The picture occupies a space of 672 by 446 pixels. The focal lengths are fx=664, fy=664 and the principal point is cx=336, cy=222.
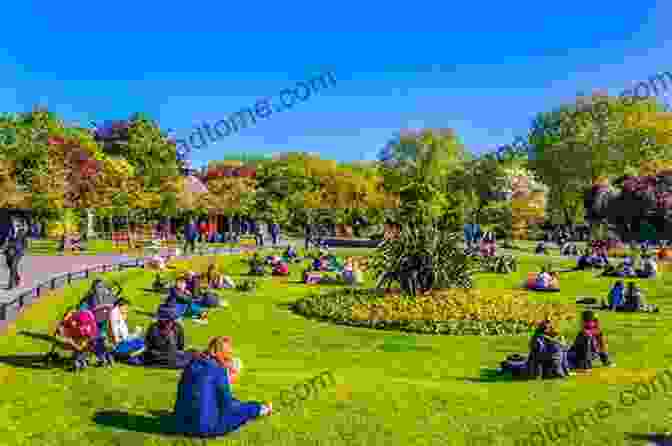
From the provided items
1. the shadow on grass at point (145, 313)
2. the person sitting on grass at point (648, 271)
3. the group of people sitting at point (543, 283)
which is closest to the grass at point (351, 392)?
the shadow on grass at point (145, 313)

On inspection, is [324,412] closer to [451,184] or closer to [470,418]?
[470,418]

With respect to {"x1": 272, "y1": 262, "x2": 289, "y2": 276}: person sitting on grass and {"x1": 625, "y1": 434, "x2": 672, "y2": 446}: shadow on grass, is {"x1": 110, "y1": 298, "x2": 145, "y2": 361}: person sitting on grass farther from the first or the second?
{"x1": 272, "y1": 262, "x2": 289, "y2": 276}: person sitting on grass

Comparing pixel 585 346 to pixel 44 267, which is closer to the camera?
pixel 585 346

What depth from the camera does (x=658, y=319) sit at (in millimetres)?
20891

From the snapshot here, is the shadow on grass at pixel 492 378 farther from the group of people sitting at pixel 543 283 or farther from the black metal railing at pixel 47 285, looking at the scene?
the group of people sitting at pixel 543 283

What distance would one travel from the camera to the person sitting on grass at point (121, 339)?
42.3 feet

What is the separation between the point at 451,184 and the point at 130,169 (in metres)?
41.6

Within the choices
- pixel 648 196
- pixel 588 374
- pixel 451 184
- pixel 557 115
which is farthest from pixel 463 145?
pixel 588 374

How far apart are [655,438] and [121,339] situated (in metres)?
10.6

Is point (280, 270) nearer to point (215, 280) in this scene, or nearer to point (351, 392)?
point (215, 280)

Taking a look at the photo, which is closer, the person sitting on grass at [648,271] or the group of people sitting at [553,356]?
the group of people sitting at [553,356]

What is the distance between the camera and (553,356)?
12.3 meters

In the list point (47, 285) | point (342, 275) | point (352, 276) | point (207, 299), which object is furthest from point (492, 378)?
point (342, 275)

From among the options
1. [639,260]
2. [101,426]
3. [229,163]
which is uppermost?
[229,163]
